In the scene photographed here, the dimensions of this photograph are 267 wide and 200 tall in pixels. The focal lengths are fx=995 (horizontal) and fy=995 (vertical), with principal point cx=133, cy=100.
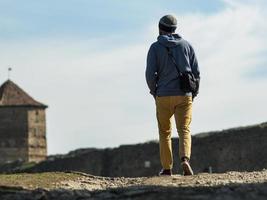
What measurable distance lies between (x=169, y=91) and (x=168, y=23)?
68cm

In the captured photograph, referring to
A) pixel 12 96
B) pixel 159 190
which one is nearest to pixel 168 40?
A: pixel 159 190

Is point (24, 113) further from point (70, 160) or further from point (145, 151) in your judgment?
point (145, 151)

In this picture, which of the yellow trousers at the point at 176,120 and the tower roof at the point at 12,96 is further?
the tower roof at the point at 12,96

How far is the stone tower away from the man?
163 ft

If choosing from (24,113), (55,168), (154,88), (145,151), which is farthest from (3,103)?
(154,88)

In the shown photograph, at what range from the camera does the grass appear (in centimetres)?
852

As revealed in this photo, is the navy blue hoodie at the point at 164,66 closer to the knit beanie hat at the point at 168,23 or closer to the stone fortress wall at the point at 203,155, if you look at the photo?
the knit beanie hat at the point at 168,23

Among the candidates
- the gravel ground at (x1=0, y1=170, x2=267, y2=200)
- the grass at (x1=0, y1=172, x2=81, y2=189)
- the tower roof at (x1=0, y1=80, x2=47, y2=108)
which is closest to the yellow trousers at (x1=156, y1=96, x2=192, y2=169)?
the gravel ground at (x1=0, y1=170, x2=267, y2=200)

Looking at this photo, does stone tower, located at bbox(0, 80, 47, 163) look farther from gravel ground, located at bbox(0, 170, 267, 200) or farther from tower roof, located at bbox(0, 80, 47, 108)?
gravel ground, located at bbox(0, 170, 267, 200)

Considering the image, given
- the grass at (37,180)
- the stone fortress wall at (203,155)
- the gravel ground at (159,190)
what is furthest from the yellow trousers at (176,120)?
the stone fortress wall at (203,155)

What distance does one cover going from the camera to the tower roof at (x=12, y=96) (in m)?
59.1

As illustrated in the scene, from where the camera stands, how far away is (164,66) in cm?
961

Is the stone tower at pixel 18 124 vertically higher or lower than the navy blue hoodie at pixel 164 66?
higher

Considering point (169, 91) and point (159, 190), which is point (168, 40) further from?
point (159, 190)
